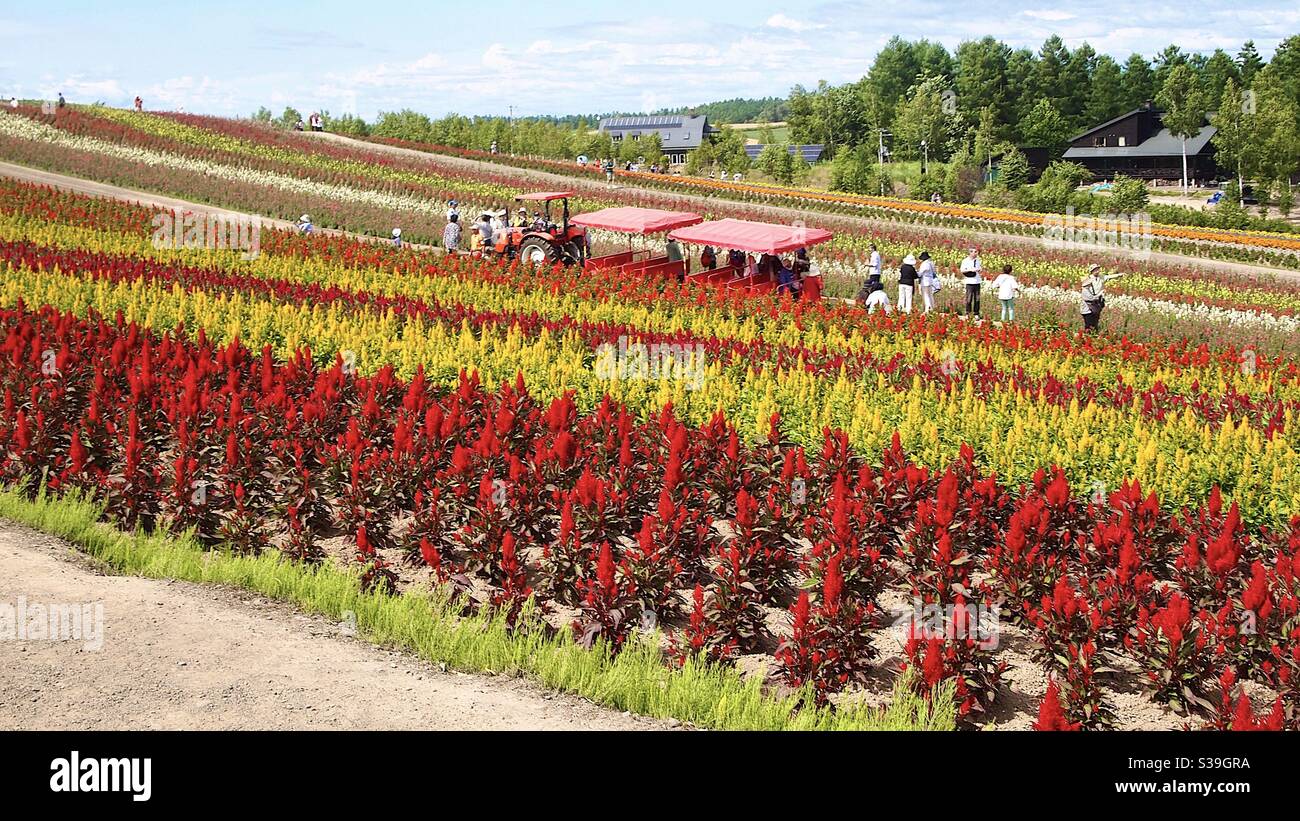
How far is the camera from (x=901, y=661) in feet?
21.9

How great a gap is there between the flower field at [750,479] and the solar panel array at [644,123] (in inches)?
3719

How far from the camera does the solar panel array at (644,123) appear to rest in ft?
348

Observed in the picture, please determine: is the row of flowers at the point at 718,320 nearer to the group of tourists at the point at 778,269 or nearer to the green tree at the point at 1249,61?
the group of tourists at the point at 778,269

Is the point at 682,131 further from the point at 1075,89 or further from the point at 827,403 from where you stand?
the point at 827,403

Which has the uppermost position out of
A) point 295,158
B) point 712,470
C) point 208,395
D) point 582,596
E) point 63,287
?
point 295,158

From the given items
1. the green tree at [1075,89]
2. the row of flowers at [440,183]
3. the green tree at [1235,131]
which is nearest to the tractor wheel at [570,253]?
the row of flowers at [440,183]

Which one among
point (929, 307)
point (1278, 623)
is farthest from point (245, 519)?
point (929, 307)

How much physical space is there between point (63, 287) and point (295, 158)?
35251 mm

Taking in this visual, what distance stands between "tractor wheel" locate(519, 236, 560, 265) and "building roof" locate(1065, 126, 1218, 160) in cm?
5432

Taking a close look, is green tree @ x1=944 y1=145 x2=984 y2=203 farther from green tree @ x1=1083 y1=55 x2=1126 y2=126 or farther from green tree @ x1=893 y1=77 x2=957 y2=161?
green tree @ x1=1083 y1=55 x2=1126 y2=126

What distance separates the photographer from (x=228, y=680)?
5.75m

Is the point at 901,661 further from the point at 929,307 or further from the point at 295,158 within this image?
the point at 295,158

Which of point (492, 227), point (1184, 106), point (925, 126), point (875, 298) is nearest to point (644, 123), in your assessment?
point (925, 126)

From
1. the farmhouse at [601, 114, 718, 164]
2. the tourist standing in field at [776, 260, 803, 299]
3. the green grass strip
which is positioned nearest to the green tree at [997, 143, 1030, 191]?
the tourist standing in field at [776, 260, 803, 299]
